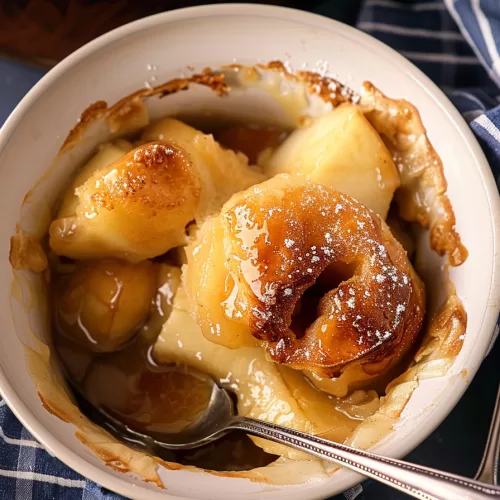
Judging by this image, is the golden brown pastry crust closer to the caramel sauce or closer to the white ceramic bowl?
the white ceramic bowl

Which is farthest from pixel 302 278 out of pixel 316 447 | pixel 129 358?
pixel 129 358

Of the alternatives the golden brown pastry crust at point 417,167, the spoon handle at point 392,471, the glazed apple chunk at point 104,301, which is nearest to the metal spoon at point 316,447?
the spoon handle at point 392,471

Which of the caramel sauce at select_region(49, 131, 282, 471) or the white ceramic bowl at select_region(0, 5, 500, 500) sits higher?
the white ceramic bowl at select_region(0, 5, 500, 500)

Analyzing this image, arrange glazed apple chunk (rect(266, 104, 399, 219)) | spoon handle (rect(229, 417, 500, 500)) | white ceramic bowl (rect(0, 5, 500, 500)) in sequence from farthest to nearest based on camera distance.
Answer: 1. glazed apple chunk (rect(266, 104, 399, 219))
2. white ceramic bowl (rect(0, 5, 500, 500))
3. spoon handle (rect(229, 417, 500, 500))

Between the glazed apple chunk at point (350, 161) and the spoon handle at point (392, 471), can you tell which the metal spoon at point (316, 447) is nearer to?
the spoon handle at point (392, 471)

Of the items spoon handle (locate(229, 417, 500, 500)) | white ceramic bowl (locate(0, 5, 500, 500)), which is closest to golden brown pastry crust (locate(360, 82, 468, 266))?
white ceramic bowl (locate(0, 5, 500, 500))

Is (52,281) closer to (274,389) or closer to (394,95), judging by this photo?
(274,389)
